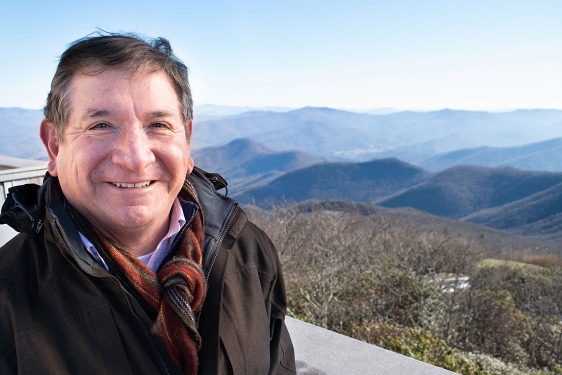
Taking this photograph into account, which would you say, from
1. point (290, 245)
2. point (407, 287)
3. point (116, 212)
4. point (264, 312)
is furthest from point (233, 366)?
point (290, 245)

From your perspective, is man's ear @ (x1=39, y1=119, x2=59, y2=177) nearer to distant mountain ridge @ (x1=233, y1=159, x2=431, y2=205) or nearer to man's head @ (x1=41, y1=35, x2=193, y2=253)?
man's head @ (x1=41, y1=35, x2=193, y2=253)

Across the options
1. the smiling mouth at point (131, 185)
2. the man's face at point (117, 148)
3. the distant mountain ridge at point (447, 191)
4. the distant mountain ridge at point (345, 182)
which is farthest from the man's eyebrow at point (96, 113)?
the distant mountain ridge at point (345, 182)

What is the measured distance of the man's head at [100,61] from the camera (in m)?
1.33

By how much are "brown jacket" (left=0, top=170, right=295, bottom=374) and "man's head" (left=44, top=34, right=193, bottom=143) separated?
0.83 feet

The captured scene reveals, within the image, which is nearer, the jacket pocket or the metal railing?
the jacket pocket

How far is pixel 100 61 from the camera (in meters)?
1.33

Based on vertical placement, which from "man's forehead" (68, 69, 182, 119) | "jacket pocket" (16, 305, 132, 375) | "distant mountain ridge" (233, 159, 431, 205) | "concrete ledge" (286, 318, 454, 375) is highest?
"man's forehead" (68, 69, 182, 119)

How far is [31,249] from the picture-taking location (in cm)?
131

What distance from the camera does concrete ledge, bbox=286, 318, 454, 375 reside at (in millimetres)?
2453

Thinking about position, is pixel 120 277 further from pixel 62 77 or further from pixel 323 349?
pixel 323 349

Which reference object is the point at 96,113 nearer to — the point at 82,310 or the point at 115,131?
the point at 115,131

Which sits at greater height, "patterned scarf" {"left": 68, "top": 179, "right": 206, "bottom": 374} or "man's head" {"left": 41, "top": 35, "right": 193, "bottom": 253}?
"man's head" {"left": 41, "top": 35, "right": 193, "bottom": 253}

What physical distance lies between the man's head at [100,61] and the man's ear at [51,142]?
0.03 meters

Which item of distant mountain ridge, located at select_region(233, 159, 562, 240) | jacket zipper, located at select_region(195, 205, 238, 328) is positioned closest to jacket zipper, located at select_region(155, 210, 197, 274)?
jacket zipper, located at select_region(195, 205, 238, 328)
